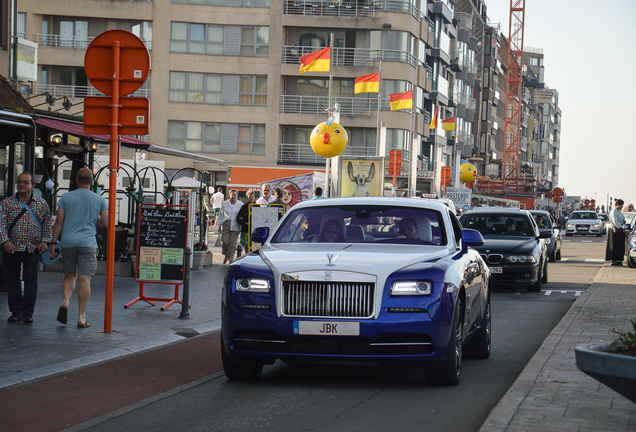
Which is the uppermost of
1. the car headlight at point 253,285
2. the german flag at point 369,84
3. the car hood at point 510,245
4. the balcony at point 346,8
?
the balcony at point 346,8

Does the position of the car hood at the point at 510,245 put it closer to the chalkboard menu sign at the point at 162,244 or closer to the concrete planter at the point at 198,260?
the concrete planter at the point at 198,260

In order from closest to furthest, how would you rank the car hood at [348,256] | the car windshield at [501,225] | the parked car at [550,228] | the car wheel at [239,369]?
the car hood at [348,256] < the car wheel at [239,369] < the car windshield at [501,225] < the parked car at [550,228]

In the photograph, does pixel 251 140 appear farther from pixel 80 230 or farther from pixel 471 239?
pixel 471 239

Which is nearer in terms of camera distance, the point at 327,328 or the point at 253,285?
the point at 327,328

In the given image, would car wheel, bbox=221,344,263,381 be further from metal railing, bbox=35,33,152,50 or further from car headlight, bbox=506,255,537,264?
metal railing, bbox=35,33,152,50

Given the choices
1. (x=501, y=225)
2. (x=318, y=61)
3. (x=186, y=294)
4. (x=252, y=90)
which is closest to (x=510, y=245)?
(x=501, y=225)

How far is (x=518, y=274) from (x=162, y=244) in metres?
7.30

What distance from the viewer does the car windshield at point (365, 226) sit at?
8.64m

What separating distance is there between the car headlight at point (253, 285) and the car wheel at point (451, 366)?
1.46 m

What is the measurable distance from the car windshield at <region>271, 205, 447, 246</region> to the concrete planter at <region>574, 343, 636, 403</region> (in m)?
3.62

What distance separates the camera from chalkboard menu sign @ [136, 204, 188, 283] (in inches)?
538

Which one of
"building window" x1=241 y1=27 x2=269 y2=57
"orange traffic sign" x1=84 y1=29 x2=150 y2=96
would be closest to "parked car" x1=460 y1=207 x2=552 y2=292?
"orange traffic sign" x1=84 y1=29 x2=150 y2=96

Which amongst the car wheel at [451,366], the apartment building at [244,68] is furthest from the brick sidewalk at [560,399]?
the apartment building at [244,68]

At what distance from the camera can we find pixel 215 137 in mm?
59125
